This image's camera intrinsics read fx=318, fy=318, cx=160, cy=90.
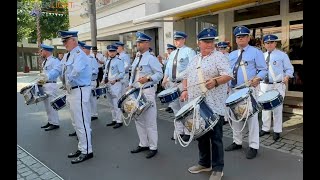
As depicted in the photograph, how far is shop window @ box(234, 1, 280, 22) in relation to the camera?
8.09 metres

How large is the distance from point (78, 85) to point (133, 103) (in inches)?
37.5

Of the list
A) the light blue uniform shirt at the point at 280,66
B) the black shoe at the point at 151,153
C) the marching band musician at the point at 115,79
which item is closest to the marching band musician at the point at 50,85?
the marching band musician at the point at 115,79

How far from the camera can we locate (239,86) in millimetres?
4766

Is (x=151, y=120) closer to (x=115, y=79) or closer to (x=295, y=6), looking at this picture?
(x=115, y=79)

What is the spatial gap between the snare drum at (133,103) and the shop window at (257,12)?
505cm

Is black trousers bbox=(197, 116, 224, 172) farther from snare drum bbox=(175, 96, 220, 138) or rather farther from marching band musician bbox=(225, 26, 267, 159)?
marching band musician bbox=(225, 26, 267, 159)

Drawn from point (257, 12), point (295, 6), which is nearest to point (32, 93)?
point (257, 12)

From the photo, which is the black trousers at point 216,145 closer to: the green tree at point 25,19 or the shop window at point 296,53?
the shop window at point 296,53

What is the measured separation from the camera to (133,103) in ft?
15.3

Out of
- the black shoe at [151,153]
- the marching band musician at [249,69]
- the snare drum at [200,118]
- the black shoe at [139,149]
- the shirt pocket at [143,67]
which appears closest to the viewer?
the snare drum at [200,118]

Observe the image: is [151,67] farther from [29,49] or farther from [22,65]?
[29,49]

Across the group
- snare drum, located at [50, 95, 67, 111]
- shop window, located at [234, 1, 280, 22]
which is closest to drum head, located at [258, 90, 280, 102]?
snare drum, located at [50, 95, 67, 111]

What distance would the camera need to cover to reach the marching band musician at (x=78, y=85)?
16.0 ft

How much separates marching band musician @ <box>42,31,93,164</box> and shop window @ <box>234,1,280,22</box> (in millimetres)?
5327
